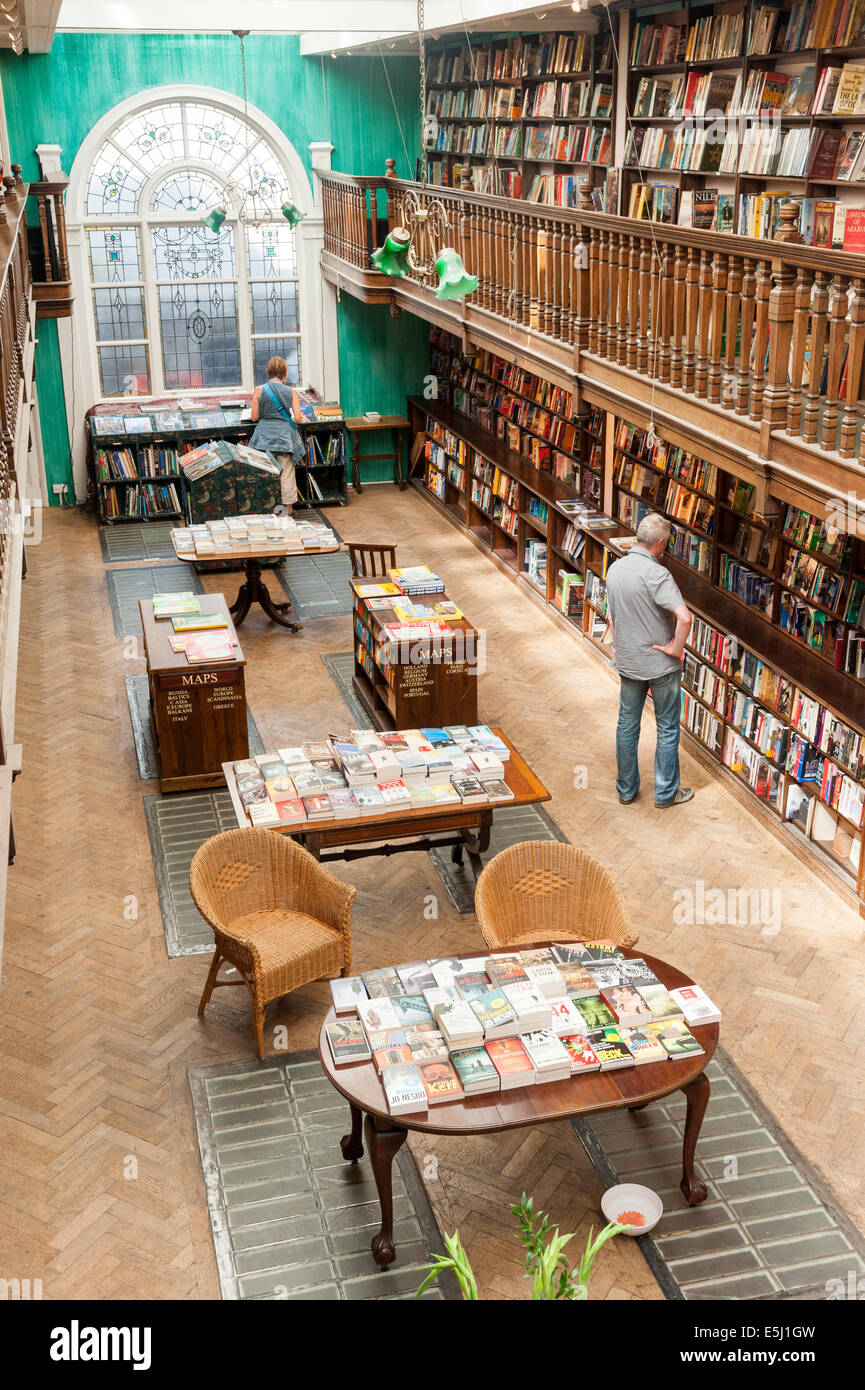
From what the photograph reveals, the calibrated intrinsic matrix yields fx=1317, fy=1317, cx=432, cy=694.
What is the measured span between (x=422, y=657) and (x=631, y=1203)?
13.6 feet

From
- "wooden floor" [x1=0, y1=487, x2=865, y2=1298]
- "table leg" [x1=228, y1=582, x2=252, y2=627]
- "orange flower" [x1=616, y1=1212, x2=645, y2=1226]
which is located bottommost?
"wooden floor" [x1=0, y1=487, x2=865, y2=1298]

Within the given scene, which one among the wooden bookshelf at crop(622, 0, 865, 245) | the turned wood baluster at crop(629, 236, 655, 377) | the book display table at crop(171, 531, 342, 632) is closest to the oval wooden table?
the turned wood baluster at crop(629, 236, 655, 377)

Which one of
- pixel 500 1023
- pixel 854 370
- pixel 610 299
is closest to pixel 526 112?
pixel 610 299

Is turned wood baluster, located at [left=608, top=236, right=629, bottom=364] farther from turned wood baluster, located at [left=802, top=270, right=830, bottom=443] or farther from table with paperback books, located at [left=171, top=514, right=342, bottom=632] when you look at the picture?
table with paperback books, located at [left=171, top=514, right=342, bottom=632]

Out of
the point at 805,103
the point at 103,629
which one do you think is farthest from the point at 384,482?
the point at 805,103

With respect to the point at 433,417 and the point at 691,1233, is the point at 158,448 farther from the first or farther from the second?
the point at 691,1233

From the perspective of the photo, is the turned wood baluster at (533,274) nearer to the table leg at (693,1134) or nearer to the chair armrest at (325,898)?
the chair armrest at (325,898)

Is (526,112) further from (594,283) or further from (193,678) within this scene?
(193,678)

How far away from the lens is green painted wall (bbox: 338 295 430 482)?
605 inches

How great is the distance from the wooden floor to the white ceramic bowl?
123mm

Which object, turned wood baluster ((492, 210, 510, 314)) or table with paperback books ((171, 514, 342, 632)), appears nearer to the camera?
turned wood baluster ((492, 210, 510, 314))

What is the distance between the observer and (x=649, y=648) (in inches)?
304

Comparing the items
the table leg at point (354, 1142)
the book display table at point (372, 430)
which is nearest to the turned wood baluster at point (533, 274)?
the table leg at point (354, 1142)

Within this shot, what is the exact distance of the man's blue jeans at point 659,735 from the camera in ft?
25.8
